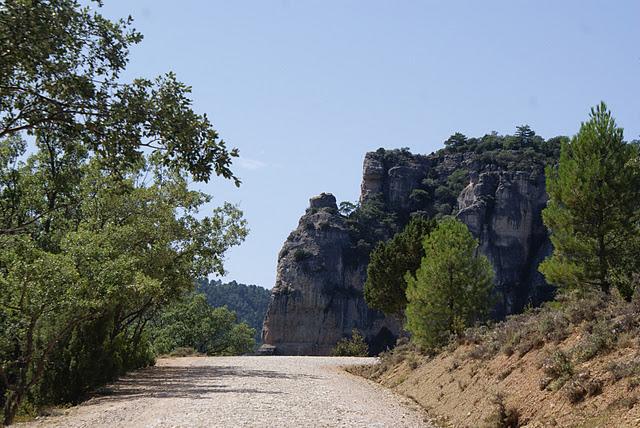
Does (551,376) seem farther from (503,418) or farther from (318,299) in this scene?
(318,299)

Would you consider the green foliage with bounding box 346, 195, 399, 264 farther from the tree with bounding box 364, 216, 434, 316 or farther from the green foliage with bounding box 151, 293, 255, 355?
the tree with bounding box 364, 216, 434, 316

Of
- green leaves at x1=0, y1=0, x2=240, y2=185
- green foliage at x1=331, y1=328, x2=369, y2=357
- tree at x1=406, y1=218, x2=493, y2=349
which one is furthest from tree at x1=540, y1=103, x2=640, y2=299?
green foliage at x1=331, y1=328, x2=369, y2=357

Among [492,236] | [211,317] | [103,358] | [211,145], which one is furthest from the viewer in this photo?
[492,236]

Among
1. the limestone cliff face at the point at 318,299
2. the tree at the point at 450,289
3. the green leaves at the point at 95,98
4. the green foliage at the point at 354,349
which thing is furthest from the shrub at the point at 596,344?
the limestone cliff face at the point at 318,299

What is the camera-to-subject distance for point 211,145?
6863 mm

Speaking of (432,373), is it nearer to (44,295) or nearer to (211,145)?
(44,295)

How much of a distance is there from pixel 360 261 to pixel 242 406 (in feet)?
272

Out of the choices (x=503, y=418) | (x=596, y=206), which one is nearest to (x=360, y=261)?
(x=596, y=206)

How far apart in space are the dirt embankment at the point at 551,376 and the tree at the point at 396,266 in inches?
738

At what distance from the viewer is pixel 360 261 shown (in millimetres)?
95875

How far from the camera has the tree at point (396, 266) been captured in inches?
1455

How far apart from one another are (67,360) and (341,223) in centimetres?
8082

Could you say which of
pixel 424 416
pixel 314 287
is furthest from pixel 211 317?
pixel 424 416

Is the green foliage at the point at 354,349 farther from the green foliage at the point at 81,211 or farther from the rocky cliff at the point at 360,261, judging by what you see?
the rocky cliff at the point at 360,261
